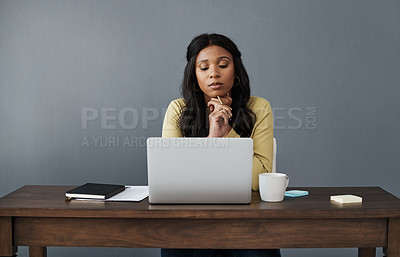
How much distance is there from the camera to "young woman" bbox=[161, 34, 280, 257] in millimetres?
1812

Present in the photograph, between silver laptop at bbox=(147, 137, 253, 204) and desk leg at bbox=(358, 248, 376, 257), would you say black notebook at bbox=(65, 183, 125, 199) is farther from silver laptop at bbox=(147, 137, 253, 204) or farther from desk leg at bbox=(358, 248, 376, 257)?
desk leg at bbox=(358, 248, 376, 257)

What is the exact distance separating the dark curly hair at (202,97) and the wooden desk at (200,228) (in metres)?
0.72

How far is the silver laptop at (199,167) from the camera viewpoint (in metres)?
1.26

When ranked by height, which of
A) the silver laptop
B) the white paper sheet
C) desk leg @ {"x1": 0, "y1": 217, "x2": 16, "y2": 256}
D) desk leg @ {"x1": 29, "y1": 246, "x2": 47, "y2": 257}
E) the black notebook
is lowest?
desk leg @ {"x1": 29, "y1": 246, "x2": 47, "y2": 257}

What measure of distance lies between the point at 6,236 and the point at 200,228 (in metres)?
0.63

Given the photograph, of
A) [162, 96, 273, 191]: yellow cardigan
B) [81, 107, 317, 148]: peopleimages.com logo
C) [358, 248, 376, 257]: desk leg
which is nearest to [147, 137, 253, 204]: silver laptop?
[162, 96, 273, 191]: yellow cardigan

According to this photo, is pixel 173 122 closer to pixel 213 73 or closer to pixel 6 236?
pixel 213 73

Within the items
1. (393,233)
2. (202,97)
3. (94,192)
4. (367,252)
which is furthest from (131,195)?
(367,252)

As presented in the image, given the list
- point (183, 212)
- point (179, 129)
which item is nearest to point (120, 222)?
point (183, 212)

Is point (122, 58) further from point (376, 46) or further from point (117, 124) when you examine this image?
point (376, 46)

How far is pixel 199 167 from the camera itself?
1.27 metres

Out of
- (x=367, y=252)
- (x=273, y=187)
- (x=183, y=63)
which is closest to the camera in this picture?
(x=273, y=187)

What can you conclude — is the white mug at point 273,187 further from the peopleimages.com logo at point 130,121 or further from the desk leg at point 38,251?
the peopleimages.com logo at point 130,121

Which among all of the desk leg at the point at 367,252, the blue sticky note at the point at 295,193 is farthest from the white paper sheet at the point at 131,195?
the desk leg at the point at 367,252
